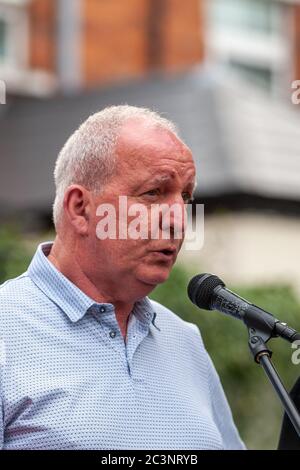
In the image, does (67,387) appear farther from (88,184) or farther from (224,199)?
(224,199)

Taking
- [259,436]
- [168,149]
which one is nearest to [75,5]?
[259,436]

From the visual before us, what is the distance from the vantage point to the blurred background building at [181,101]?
10586mm

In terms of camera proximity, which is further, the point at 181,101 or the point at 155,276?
the point at 181,101

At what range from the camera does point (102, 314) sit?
293 cm

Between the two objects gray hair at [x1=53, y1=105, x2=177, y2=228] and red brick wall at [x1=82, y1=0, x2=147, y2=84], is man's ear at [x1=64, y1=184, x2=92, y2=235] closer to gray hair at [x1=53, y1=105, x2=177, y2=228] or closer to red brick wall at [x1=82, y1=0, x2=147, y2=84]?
gray hair at [x1=53, y1=105, x2=177, y2=228]

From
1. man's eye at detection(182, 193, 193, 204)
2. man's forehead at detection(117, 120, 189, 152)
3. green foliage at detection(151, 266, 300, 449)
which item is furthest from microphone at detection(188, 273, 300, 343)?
green foliage at detection(151, 266, 300, 449)

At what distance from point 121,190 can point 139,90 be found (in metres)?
8.25

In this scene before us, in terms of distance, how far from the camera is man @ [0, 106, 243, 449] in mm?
2744

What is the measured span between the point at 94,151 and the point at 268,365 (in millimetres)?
666

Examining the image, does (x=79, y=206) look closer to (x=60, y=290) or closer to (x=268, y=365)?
(x=60, y=290)

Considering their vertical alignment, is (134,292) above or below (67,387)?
above

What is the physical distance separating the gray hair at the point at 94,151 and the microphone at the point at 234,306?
1.10 ft

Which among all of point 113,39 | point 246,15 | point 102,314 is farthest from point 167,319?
point 246,15
